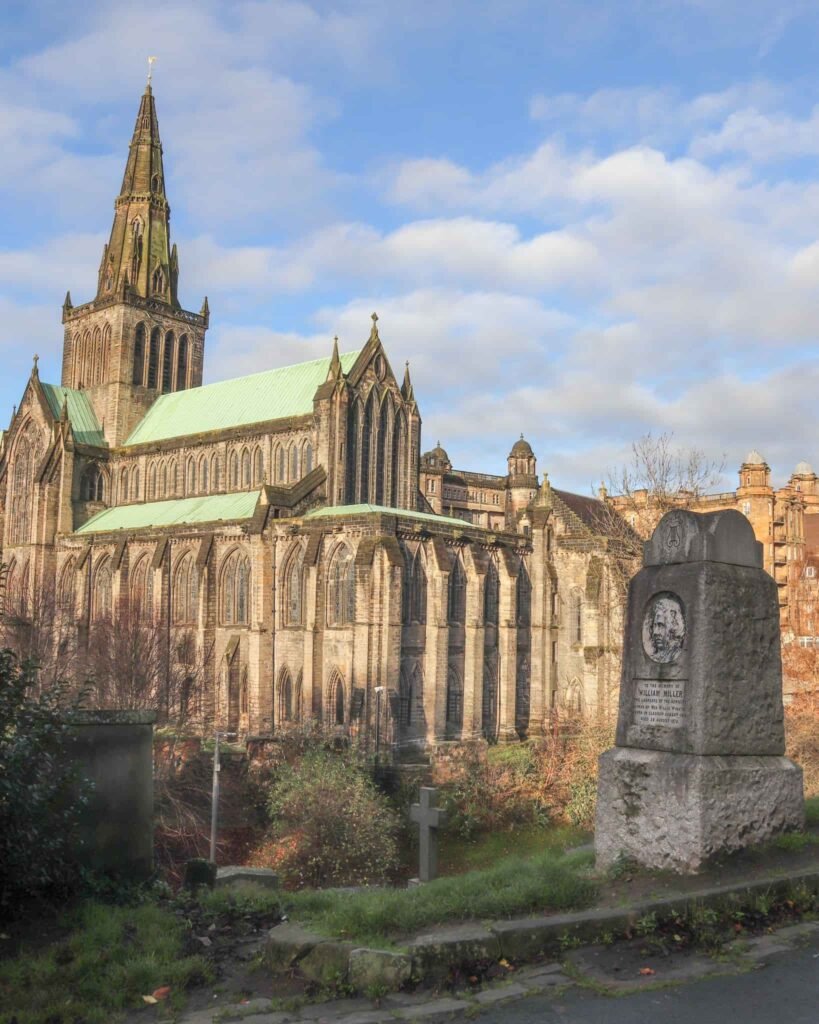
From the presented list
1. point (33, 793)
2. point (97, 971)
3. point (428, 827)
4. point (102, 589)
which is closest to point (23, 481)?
point (102, 589)

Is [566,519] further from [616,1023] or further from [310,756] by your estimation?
[616,1023]

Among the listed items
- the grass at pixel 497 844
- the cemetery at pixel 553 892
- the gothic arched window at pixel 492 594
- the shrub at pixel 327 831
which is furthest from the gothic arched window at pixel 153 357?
the cemetery at pixel 553 892

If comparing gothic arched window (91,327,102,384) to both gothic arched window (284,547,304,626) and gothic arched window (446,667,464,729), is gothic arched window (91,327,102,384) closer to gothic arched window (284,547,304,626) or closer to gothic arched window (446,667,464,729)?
gothic arched window (284,547,304,626)

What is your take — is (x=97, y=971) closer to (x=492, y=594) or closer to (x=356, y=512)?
(x=356, y=512)

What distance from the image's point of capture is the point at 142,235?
2667 inches

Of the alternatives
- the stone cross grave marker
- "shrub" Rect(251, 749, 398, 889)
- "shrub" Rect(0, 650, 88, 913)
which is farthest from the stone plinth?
"shrub" Rect(251, 749, 398, 889)

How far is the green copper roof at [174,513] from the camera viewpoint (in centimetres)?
5225

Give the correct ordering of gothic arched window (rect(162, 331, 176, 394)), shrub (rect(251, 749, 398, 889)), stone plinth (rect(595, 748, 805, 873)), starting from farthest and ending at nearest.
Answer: gothic arched window (rect(162, 331, 176, 394)), shrub (rect(251, 749, 398, 889)), stone plinth (rect(595, 748, 805, 873))

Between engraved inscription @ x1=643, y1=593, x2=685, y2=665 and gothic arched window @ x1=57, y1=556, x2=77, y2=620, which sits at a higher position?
gothic arched window @ x1=57, y1=556, x2=77, y2=620

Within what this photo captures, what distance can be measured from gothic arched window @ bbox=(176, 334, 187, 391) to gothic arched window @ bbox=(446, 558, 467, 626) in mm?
29154

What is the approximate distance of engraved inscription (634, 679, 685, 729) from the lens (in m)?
9.97

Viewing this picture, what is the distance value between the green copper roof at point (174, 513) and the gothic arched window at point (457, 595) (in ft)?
34.2

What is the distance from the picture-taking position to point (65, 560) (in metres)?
59.6

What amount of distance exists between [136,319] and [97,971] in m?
62.2
